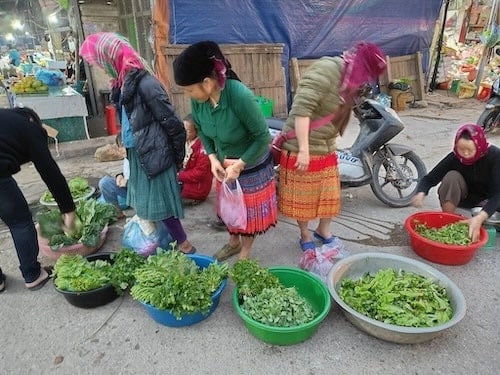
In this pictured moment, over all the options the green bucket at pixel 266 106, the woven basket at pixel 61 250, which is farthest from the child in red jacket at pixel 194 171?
the green bucket at pixel 266 106

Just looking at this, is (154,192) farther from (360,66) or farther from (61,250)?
(360,66)

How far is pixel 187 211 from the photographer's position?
3576 mm

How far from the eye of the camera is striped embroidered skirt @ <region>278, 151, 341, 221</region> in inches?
94.8

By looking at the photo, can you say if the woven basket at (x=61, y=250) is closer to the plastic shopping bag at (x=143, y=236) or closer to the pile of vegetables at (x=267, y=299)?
the plastic shopping bag at (x=143, y=236)

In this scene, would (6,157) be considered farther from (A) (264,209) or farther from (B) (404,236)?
(B) (404,236)

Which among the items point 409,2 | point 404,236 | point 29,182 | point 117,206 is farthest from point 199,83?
point 409,2

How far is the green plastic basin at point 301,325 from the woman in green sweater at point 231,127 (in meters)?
0.37

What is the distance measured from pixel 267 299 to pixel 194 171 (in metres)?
1.67

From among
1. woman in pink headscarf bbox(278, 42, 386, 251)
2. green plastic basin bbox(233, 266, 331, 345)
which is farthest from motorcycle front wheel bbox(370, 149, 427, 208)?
green plastic basin bbox(233, 266, 331, 345)

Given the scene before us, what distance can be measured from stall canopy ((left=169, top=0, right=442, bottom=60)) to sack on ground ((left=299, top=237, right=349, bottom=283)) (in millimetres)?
4156

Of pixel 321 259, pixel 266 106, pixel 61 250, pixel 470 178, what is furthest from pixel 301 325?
pixel 266 106

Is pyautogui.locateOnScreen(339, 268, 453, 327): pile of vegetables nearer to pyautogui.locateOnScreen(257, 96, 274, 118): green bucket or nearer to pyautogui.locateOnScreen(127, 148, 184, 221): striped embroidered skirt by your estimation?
pyautogui.locateOnScreen(127, 148, 184, 221): striped embroidered skirt

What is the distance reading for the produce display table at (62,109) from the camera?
16.4 feet

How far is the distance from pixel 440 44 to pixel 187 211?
8548 millimetres
